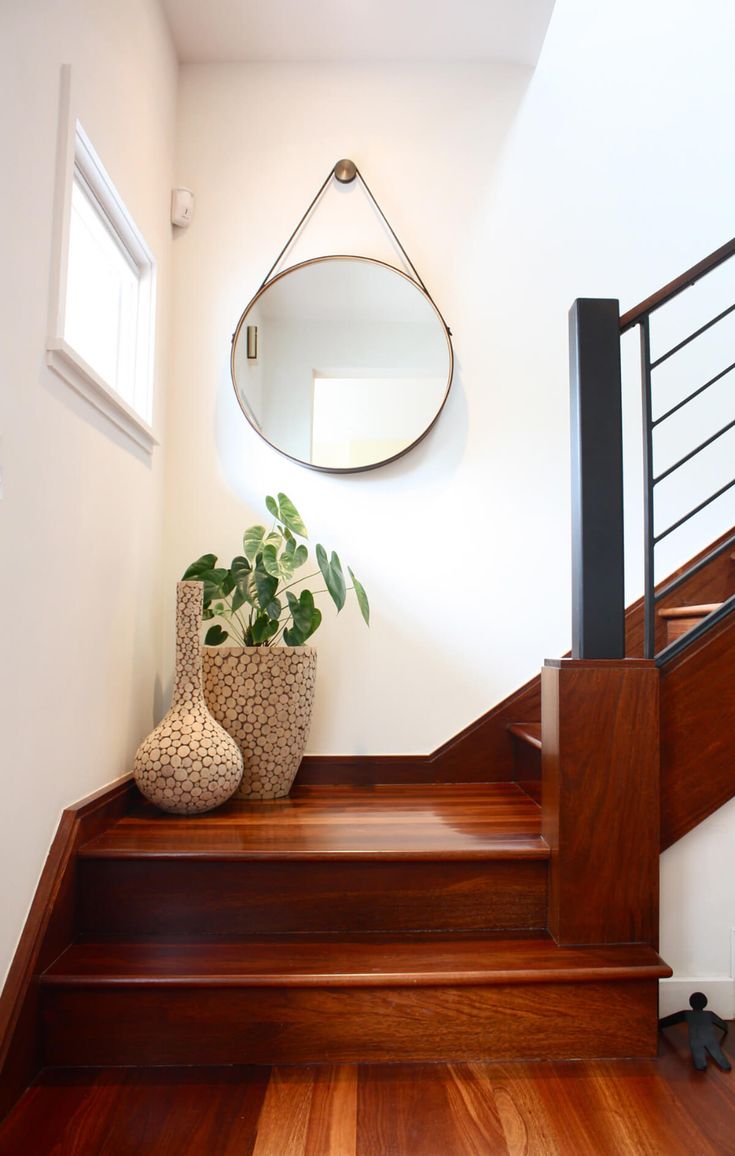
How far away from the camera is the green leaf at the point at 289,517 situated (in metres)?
2.15

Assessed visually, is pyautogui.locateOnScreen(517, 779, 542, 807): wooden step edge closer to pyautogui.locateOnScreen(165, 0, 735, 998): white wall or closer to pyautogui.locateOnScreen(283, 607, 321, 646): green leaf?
pyautogui.locateOnScreen(165, 0, 735, 998): white wall

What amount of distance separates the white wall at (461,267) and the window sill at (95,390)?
1.23 feet

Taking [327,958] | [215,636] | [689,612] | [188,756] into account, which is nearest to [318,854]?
[327,958]

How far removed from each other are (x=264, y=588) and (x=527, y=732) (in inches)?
33.6

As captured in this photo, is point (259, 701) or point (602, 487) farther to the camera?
point (259, 701)

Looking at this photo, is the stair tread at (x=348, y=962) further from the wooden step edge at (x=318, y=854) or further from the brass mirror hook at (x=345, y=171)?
the brass mirror hook at (x=345, y=171)

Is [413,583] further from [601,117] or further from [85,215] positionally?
[601,117]

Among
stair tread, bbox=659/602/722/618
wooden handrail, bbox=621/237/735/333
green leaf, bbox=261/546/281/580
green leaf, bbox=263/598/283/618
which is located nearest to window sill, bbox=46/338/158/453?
green leaf, bbox=261/546/281/580

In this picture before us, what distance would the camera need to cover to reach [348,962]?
1396 mm

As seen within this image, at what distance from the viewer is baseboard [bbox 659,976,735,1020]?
1.51 meters

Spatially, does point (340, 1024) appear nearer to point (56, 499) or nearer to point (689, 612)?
point (56, 499)

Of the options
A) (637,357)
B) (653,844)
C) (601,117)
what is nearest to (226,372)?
(637,357)

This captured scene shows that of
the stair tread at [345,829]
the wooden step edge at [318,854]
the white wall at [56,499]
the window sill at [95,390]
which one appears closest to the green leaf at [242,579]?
the white wall at [56,499]

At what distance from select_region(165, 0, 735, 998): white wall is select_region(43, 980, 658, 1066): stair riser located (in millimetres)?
1017
